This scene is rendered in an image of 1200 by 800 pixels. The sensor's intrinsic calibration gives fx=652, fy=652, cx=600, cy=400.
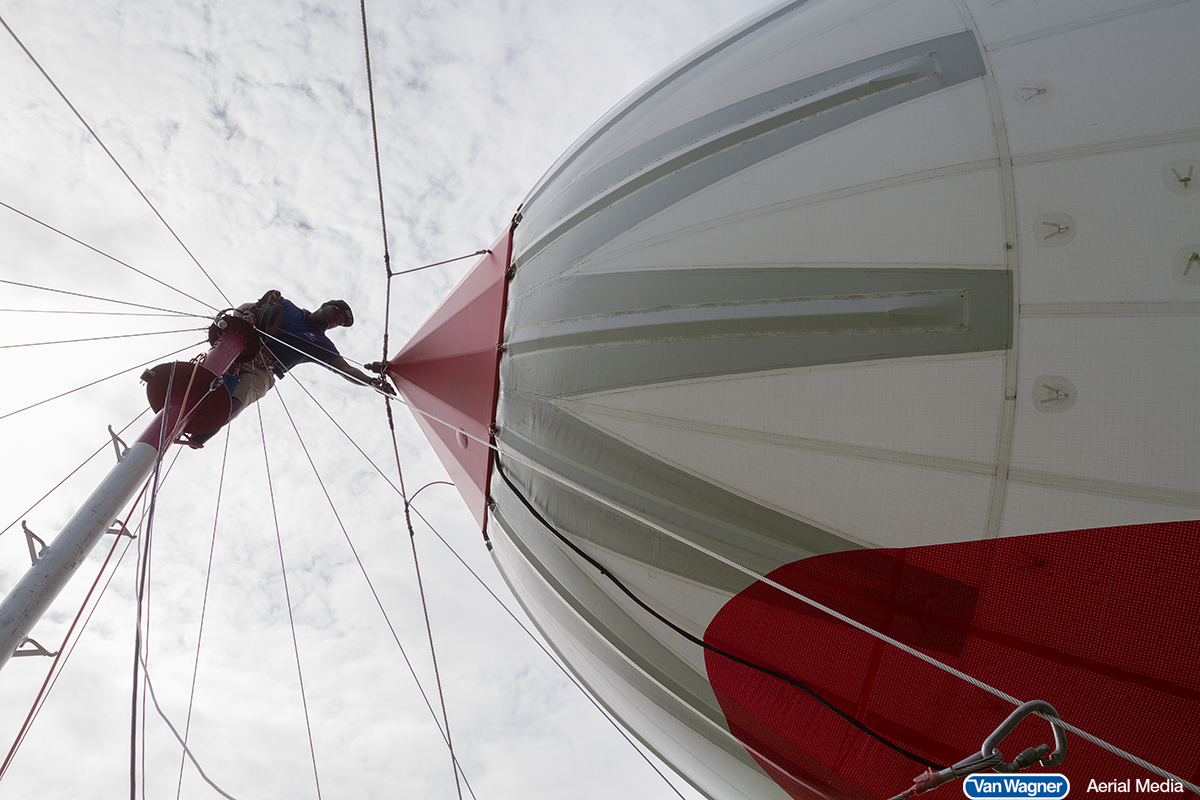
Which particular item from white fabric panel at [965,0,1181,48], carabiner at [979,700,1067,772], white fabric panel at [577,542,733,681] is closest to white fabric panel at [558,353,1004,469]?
white fabric panel at [577,542,733,681]

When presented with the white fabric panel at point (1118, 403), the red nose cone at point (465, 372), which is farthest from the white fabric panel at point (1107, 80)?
the red nose cone at point (465, 372)

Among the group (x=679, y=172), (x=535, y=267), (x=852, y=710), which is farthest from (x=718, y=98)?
(x=852, y=710)

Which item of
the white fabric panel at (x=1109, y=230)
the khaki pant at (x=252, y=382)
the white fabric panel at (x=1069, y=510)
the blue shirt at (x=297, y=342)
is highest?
the blue shirt at (x=297, y=342)

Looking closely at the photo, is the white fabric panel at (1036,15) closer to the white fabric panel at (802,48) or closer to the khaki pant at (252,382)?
the white fabric panel at (802,48)

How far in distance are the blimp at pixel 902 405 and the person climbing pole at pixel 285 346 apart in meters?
2.71

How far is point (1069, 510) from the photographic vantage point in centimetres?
230

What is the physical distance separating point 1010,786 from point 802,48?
136 inches

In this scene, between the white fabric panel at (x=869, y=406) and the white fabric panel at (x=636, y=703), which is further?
the white fabric panel at (x=636, y=703)

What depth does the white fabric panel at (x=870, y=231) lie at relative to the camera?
2.54 meters

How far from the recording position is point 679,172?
345 centimetres

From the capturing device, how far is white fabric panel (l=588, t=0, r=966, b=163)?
3.18m

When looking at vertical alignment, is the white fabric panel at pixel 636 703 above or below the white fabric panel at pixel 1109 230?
below

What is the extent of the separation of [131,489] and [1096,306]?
5.24 m

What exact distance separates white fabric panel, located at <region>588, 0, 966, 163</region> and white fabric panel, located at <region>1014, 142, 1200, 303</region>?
1068mm
